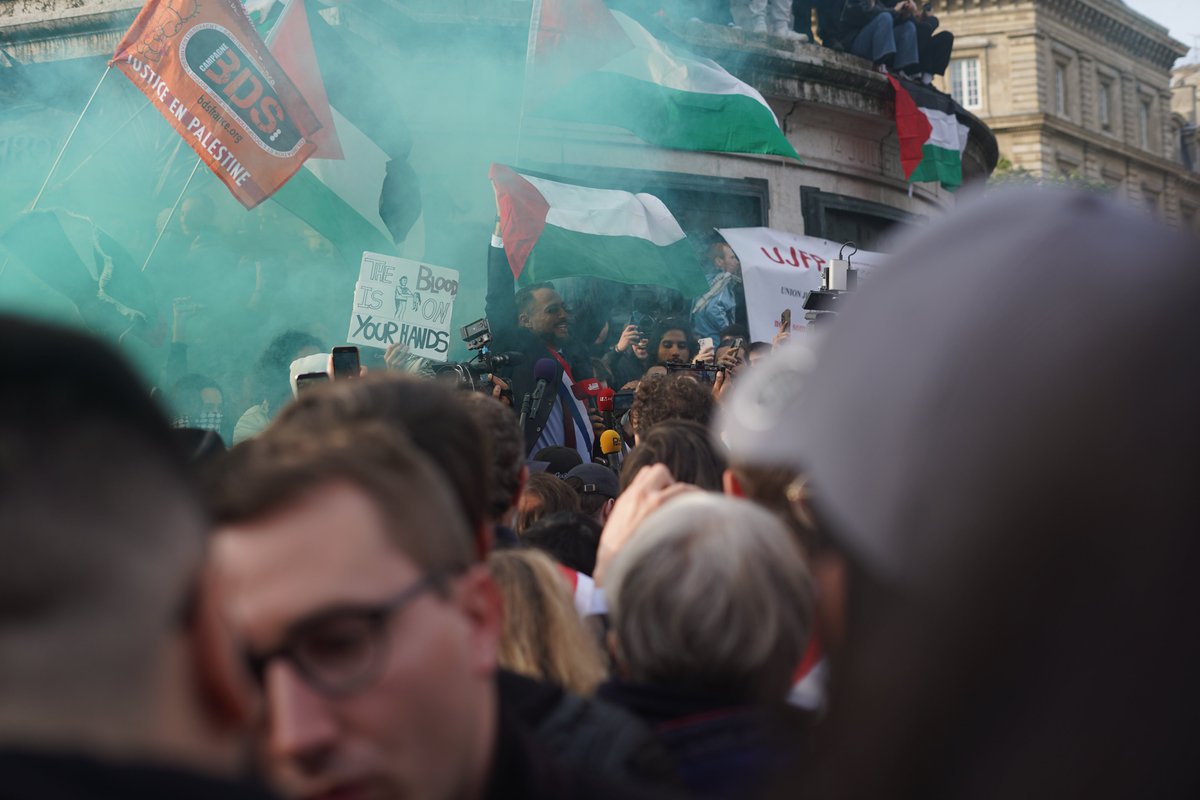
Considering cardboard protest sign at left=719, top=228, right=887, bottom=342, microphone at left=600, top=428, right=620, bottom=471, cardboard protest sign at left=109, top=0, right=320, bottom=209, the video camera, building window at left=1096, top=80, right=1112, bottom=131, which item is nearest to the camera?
the video camera

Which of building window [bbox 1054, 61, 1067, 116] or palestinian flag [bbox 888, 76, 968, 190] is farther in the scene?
building window [bbox 1054, 61, 1067, 116]

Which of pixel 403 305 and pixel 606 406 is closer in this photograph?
pixel 606 406

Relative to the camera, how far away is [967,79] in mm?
49875

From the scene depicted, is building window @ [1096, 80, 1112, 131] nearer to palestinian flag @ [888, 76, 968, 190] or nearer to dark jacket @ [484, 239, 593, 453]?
palestinian flag @ [888, 76, 968, 190]

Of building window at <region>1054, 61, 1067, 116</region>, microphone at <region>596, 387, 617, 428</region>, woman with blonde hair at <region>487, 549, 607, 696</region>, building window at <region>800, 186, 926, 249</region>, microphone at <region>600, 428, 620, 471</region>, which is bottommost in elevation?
woman with blonde hair at <region>487, 549, 607, 696</region>

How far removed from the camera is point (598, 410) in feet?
25.6

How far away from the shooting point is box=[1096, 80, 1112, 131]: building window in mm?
53219

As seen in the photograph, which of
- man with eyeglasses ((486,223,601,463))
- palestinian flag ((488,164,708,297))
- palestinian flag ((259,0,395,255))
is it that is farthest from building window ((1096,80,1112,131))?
palestinian flag ((259,0,395,255))

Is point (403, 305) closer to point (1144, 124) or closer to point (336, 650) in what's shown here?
point (336, 650)

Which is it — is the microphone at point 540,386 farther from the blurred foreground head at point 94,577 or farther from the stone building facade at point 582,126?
the blurred foreground head at point 94,577

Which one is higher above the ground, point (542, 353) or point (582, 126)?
point (582, 126)

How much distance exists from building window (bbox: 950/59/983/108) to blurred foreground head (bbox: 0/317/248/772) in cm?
5173

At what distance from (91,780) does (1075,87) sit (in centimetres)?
5547

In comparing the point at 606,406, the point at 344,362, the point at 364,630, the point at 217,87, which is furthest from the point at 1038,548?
the point at 217,87
